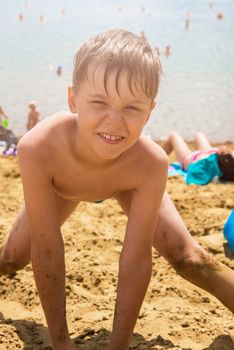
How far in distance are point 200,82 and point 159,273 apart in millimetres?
9996

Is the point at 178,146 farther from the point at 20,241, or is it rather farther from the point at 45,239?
the point at 45,239

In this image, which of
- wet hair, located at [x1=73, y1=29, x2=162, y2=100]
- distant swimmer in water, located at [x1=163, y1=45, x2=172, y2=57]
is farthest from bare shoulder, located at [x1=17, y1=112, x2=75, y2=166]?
distant swimmer in water, located at [x1=163, y1=45, x2=172, y2=57]

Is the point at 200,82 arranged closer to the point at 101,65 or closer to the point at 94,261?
the point at 94,261

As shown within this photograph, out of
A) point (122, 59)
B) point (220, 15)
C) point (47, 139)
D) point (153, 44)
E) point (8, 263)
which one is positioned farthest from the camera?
point (220, 15)

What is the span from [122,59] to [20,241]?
1110mm

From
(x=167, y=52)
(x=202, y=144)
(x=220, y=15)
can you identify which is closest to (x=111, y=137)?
(x=202, y=144)

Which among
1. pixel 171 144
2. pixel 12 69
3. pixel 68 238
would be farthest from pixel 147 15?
pixel 68 238

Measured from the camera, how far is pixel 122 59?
5.82ft

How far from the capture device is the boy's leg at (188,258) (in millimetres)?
2348

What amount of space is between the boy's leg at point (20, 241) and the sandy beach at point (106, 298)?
29 centimetres

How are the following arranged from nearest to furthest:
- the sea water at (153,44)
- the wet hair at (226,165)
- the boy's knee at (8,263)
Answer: the boy's knee at (8,263) < the wet hair at (226,165) < the sea water at (153,44)

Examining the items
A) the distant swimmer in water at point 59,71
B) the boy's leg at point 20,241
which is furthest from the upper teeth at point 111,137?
the distant swimmer in water at point 59,71

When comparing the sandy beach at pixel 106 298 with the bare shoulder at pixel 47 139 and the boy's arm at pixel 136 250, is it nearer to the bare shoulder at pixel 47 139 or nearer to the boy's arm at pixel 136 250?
the boy's arm at pixel 136 250

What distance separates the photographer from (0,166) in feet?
17.5
